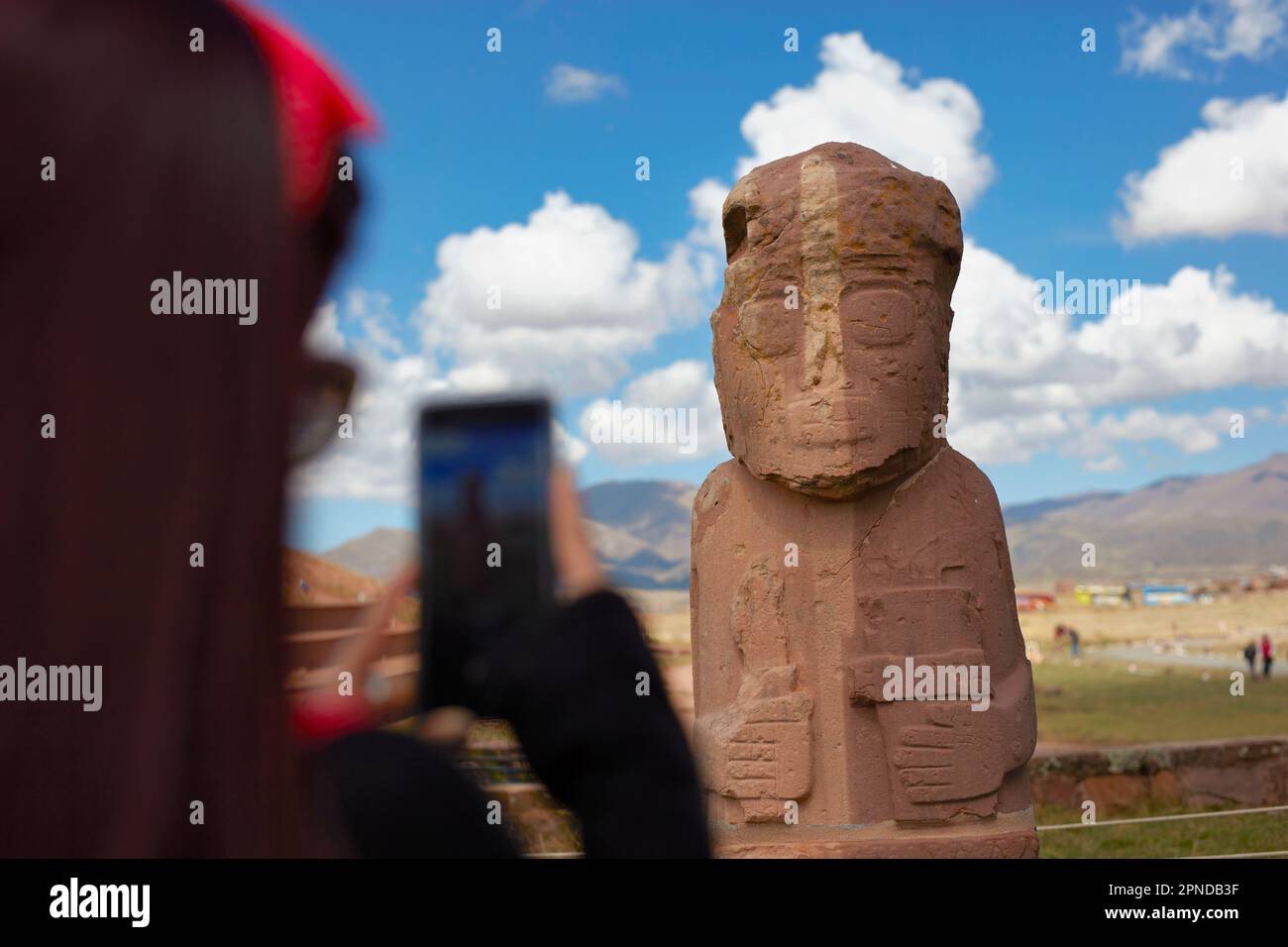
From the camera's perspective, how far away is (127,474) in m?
0.74

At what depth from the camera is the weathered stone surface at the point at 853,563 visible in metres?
4.96

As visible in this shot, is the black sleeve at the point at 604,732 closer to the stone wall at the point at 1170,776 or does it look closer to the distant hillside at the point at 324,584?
the distant hillside at the point at 324,584

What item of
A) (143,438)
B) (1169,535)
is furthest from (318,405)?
(1169,535)

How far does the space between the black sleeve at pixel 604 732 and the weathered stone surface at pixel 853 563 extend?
411 centimetres

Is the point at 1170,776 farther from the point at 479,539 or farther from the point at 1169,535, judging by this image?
the point at 1169,535

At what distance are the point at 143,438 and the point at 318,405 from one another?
0.12m

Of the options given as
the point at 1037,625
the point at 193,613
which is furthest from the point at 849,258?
the point at 1037,625

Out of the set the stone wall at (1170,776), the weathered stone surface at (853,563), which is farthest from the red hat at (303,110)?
the stone wall at (1170,776)

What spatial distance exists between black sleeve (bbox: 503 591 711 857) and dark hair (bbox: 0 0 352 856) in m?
0.25

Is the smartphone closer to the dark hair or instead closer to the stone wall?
the dark hair

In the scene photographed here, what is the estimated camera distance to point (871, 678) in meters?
5.00

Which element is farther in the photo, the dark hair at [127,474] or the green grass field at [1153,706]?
the green grass field at [1153,706]

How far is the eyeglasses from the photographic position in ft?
Result: 2.58

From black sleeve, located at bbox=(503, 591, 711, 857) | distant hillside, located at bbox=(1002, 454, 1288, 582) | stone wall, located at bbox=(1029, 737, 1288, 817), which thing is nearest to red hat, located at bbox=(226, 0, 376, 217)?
black sleeve, located at bbox=(503, 591, 711, 857)
